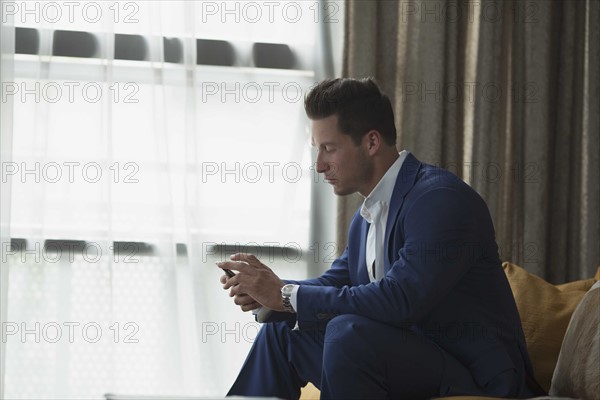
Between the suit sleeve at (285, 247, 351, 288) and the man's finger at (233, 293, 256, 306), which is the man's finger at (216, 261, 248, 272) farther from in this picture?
the suit sleeve at (285, 247, 351, 288)

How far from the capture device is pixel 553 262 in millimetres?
3268

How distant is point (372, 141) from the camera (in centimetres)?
219

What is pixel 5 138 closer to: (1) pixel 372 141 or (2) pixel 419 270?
(1) pixel 372 141

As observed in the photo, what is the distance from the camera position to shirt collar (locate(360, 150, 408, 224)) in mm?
2143

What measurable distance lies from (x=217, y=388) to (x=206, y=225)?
0.61 m

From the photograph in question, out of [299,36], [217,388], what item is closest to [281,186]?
[299,36]

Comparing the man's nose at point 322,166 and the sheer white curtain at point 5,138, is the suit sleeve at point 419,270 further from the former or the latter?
the sheer white curtain at point 5,138

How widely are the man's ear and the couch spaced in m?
0.66

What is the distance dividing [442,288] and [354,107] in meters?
0.56

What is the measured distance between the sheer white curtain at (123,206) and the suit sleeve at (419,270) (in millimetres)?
1245


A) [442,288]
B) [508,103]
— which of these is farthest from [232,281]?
[508,103]

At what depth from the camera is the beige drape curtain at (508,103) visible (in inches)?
124

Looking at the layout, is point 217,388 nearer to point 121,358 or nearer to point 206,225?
point 121,358

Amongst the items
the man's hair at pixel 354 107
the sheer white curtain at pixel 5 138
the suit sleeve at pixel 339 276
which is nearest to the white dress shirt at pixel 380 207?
the man's hair at pixel 354 107
